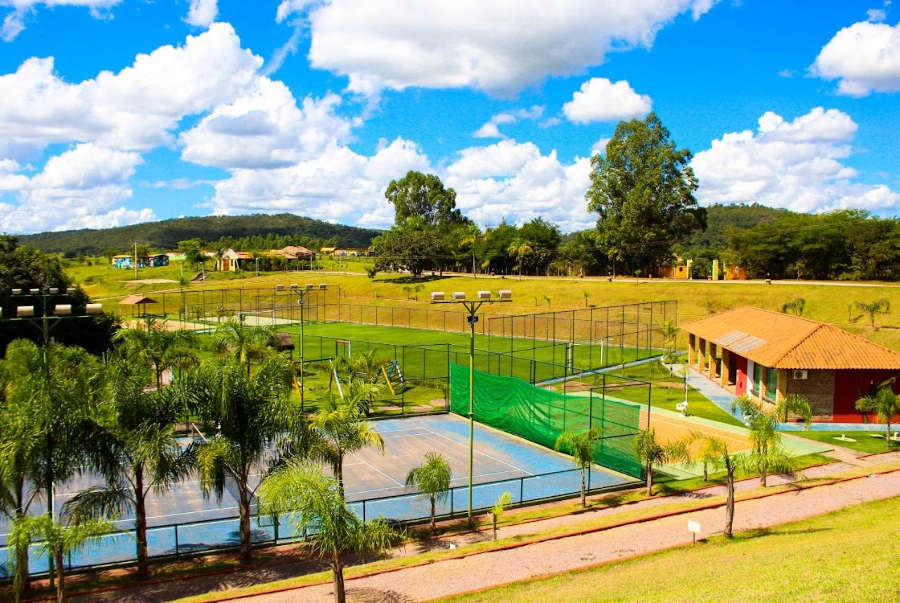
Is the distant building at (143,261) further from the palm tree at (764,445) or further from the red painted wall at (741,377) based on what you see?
the palm tree at (764,445)

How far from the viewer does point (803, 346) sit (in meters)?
32.8

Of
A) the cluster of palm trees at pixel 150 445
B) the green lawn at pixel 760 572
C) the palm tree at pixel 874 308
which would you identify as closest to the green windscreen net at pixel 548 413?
the green lawn at pixel 760 572

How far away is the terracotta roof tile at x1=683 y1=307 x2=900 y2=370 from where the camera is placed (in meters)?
31.4

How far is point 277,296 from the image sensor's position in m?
85.8

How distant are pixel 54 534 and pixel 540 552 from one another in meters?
10.8

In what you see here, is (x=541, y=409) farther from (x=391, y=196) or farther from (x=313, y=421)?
(x=391, y=196)

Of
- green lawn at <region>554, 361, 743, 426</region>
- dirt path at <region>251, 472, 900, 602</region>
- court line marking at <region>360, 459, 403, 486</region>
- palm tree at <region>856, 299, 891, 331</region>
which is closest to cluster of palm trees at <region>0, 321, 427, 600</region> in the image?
dirt path at <region>251, 472, 900, 602</region>

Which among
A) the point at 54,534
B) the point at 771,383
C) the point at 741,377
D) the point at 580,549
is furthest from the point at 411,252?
the point at 54,534

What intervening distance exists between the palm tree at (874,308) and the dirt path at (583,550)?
33689mm

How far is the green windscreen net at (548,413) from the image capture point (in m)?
24.3

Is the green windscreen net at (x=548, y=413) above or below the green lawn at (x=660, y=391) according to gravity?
above

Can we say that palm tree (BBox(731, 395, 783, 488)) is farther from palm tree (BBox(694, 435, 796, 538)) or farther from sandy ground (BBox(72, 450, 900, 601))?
sandy ground (BBox(72, 450, 900, 601))

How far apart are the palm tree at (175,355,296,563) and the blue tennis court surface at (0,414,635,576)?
1138 mm

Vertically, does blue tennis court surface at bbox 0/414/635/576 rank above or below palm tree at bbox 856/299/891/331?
below
